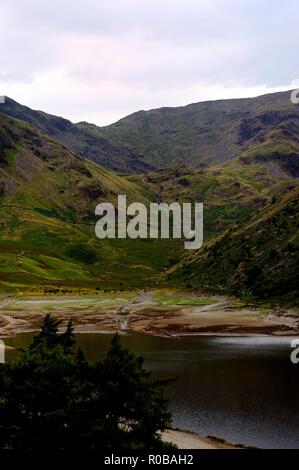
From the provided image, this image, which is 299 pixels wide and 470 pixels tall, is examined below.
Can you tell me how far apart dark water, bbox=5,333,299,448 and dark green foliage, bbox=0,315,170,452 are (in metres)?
16.5

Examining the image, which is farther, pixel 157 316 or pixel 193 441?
pixel 157 316

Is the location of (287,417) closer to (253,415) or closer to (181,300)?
(253,415)

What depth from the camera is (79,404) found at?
4341 centimetres

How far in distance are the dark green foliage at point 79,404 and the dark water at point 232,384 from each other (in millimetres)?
16542

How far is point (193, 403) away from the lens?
6850cm

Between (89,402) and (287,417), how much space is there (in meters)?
27.1

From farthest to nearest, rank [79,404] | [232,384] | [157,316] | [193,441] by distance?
1. [157,316]
2. [232,384]
3. [193,441]
4. [79,404]

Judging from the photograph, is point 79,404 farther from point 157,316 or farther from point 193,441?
point 157,316

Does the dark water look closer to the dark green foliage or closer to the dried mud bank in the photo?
the dried mud bank

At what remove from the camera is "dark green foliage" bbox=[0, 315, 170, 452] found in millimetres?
41406

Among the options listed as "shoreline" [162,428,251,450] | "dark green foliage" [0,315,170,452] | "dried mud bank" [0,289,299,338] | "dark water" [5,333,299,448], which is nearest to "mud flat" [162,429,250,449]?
"shoreline" [162,428,251,450]

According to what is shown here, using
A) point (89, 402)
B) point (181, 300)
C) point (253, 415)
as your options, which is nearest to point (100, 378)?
point (89, 402)

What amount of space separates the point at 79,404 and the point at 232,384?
125 ft

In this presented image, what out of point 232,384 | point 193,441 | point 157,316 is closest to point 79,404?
point 193,441
